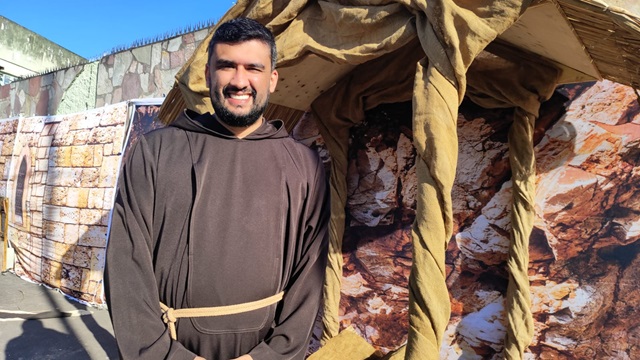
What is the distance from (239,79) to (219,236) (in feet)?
1.53

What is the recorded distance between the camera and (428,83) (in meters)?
1.32

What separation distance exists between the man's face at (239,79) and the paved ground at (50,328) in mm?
3073

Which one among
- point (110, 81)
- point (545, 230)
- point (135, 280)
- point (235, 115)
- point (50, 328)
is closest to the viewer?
point (135, 280)

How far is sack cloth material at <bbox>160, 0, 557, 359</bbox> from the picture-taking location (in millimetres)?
1281

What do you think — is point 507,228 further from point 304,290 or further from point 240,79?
point 240,79

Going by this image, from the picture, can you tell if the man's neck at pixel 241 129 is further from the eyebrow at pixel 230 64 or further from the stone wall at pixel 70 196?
the stone wall at pixel 70 196

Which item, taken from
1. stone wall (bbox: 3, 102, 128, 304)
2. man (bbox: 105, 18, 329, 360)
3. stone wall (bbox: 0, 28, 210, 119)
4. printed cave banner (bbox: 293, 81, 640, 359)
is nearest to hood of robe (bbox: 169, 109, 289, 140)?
man (bbox: 105, 18, 329, 360)

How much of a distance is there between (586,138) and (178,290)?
7.00 feet

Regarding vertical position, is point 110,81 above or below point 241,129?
above

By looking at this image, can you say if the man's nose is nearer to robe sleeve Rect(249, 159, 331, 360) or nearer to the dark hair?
the dark hair

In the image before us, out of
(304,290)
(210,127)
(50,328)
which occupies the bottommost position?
(50,328)

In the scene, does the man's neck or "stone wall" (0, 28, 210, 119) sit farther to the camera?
"stone wall" (0, 28, 210, 119)

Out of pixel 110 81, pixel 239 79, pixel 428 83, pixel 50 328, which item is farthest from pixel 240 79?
pixel 110 81

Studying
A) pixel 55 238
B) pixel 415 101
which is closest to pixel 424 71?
pixel 415 101
